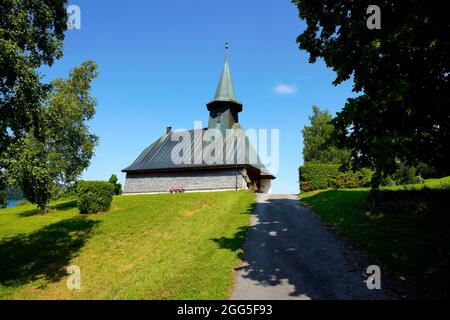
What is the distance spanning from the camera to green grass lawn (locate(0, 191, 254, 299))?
8.41m

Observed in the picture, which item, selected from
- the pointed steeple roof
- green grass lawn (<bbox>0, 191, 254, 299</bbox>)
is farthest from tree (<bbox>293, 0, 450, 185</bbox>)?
the pointed steeple roof

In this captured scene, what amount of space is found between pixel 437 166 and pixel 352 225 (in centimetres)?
486

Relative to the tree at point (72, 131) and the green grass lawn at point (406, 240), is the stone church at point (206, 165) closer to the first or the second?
the tree at point (72, 131)

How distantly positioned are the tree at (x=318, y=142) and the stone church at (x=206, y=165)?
53.3 feet

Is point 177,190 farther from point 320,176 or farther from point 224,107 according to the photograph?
point 320,176

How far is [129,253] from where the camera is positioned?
40.0 ft

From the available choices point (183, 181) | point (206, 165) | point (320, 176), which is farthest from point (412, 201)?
point (183, 181)

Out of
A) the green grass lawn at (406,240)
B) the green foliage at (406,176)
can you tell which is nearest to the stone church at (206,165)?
the green grass lawn at (406,240)

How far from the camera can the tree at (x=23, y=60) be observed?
8.98 metres

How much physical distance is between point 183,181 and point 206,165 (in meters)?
3.52
